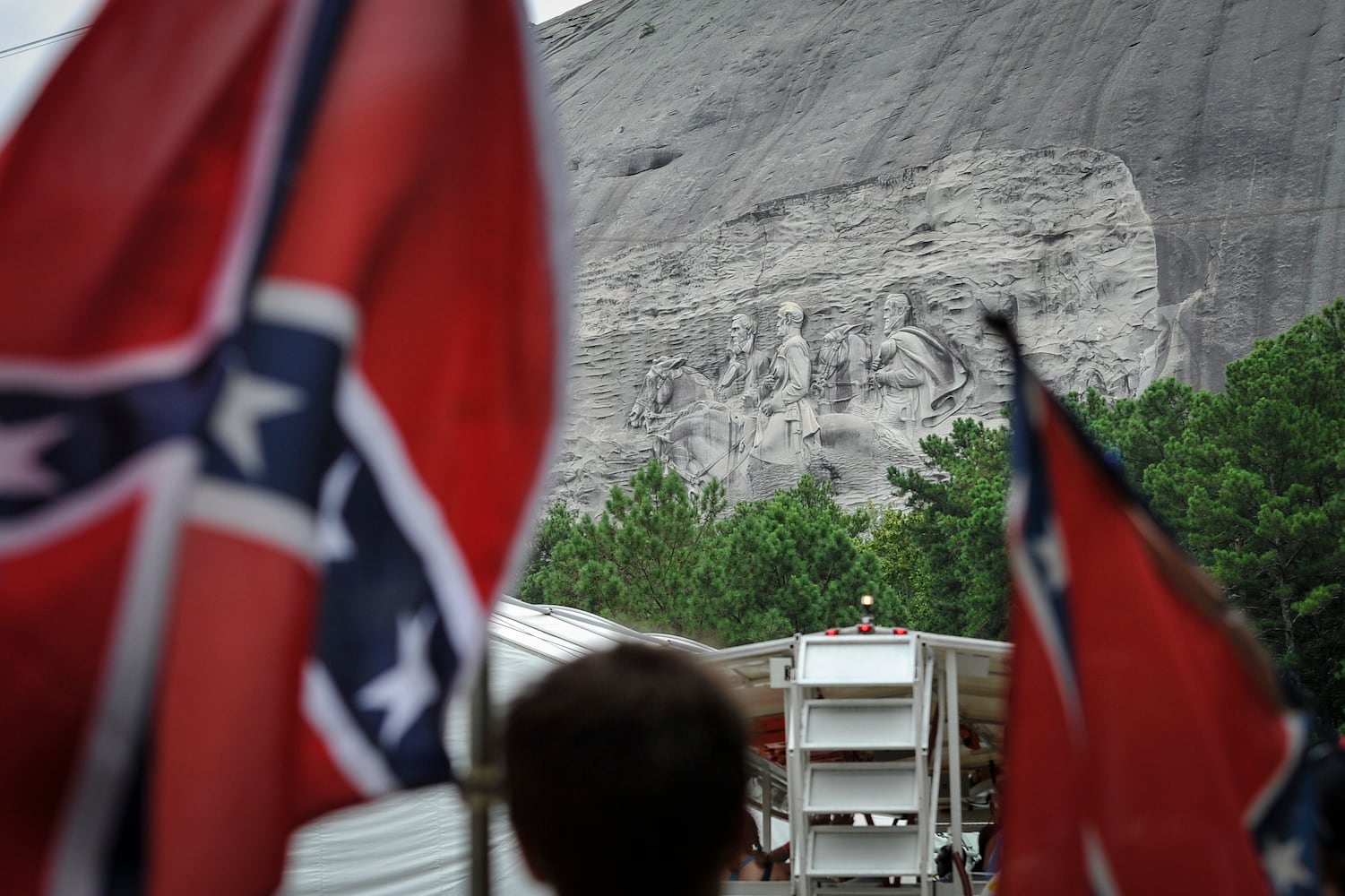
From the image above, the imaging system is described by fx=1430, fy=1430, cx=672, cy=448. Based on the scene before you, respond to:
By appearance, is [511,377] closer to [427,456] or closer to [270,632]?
[427,456]

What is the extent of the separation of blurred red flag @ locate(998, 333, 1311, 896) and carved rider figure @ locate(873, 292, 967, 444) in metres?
56.2

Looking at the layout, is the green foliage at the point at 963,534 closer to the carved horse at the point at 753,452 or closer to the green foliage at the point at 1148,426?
the green foliage at the point at 1148,426

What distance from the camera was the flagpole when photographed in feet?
6.28

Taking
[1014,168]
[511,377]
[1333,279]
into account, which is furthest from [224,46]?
[1014,168]

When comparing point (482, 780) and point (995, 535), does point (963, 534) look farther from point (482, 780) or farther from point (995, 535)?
point (482, 780)

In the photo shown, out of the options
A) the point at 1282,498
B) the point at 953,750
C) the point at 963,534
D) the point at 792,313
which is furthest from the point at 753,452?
the point at 953,750

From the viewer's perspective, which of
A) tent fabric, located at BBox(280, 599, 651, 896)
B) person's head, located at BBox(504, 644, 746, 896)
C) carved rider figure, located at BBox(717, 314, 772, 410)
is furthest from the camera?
carved rider figure, located at BBox(717, 314, 772, 410)

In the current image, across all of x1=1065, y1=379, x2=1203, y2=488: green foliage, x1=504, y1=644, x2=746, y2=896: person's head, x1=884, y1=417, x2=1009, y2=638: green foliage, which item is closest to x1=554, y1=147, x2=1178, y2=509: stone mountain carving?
x1=884, y1=417, x2=1009, y2=638: green foliage

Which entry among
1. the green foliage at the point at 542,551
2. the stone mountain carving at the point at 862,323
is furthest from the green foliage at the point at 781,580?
the stone mountain carving at the point at 862,323

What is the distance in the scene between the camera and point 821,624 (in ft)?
104

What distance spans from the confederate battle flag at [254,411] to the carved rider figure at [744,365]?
58.7 m

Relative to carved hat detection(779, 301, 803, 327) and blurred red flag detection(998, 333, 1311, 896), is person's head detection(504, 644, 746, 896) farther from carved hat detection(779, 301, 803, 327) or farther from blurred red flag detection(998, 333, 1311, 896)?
carved hat detection(779, 301, 803, 327)

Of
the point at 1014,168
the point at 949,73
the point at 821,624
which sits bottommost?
the point at 821,624

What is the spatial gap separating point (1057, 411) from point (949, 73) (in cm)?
7206
